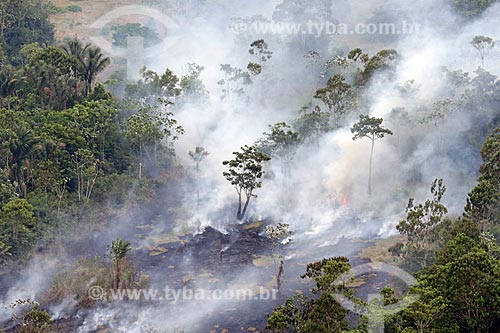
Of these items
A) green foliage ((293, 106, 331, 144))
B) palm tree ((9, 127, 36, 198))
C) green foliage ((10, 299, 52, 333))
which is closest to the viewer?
green foliage ((10, 299, 52, 333))

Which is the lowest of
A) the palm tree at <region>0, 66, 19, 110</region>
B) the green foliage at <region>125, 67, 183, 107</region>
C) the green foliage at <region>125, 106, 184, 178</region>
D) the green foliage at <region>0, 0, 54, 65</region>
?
the green foliage at <region>125, 106, 184, 178</region>

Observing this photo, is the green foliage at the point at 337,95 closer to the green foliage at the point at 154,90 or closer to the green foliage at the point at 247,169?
the green foliage at the point at 247,169

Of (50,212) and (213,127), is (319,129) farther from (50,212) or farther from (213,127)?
(50,212)

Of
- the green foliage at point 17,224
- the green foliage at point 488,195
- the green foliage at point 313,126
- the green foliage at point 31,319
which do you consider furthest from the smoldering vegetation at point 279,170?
the green foliage at point 488,195

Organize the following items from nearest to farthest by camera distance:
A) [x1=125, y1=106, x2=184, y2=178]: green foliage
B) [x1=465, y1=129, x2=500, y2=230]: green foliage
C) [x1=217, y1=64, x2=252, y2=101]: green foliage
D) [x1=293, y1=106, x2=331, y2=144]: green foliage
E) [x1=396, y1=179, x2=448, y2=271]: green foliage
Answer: [x1=396, y1=179, x2=448, y2=271]: green foliage, [x1=465, y1=129, x2=500, y2=230]: green foliage, [x1=125, y1=106, x2=184, y2=178]: green foliage, [x1=293, y1=106, x2=331, y2=144]: green foliage, [x1=217, y1=64, x2=252, y2=101]: green foliage

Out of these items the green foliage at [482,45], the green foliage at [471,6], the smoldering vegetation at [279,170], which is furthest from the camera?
the green foliage at [471,6]

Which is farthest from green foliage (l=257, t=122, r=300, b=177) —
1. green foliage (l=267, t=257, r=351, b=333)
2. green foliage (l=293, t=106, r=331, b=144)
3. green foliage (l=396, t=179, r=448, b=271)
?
green foliage (l=267, t=257, r=351, b=333)

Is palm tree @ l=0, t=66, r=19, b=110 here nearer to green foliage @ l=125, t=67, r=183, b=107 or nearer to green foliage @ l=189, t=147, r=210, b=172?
green foliage @ l=125, t=67, r=183, b=107

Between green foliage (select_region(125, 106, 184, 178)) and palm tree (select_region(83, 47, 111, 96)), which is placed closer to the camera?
green foliage (select_region(125, 106, 184, 178))

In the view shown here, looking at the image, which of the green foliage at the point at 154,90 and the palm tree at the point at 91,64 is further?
the green foliage at the point at 154,90

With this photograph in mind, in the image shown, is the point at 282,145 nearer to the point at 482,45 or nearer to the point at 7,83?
the point at 7,83

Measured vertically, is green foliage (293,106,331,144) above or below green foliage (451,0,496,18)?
below

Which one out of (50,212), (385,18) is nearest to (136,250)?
(50,212)
